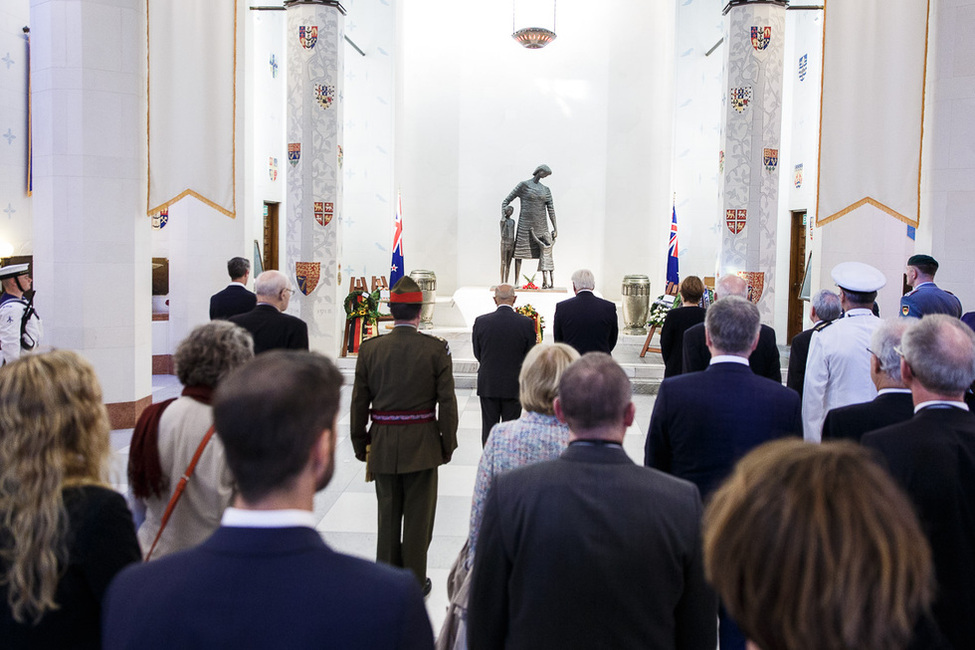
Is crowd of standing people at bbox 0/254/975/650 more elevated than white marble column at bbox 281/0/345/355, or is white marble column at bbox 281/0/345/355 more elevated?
white marble column at bbox 281/0/345/355

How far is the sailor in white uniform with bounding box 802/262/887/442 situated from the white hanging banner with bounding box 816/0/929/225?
3.35 metres

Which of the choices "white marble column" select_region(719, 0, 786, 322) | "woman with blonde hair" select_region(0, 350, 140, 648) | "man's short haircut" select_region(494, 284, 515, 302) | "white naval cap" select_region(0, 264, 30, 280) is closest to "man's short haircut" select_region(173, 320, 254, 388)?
"woman with blonde hair" select_region(0, 350, 140, 648)

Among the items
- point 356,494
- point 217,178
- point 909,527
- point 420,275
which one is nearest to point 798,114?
point 420,275

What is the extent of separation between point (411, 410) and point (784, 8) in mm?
8116

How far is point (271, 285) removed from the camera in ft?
14.9

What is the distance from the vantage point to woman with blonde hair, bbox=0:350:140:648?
58.3 inches

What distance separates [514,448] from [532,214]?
1092 cm

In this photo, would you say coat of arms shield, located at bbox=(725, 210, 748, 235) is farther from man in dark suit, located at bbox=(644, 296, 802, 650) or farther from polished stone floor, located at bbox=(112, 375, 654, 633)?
man in dark suit, located at bbox=(644, 296, 802, 650)

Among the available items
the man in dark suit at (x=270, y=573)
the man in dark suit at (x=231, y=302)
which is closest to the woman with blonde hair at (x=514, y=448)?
the man in dark suit at (x=270, y=573)

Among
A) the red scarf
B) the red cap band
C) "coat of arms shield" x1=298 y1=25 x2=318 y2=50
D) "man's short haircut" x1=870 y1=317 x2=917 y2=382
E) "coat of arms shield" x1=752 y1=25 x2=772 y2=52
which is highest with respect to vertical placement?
"coat of arms shield" x1=298 y1=25 x2=318 y2=50

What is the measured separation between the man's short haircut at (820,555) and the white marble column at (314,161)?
9672mm

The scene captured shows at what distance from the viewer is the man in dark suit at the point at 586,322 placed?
19.2 ft

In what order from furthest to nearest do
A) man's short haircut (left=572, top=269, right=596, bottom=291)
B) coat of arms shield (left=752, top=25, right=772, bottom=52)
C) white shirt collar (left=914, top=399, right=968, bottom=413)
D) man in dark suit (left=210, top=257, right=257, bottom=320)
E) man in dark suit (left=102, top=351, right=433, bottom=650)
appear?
coat of arms shield (left=752, top=25, right=772, bottom=52) → man's short haircut (left=572, top=269, right=596, bottom=291) → man in dark suit (left=210, top=257, right=257, bottom=320) → white shirt collar (left=914, top=399, right=968, bottom=413) → man in dark suit (left=102, top=351, right=433, bottom=650)

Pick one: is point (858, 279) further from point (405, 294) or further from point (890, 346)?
point (405, 294)
